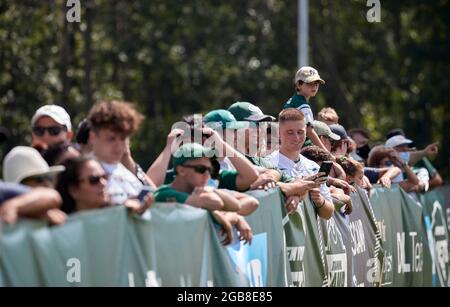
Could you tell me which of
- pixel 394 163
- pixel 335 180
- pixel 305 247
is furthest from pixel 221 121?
pixel 394 163

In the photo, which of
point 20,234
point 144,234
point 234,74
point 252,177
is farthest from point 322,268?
point 234,74

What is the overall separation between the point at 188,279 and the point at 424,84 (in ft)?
102

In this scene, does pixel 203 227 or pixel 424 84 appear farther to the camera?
pixel 424 84

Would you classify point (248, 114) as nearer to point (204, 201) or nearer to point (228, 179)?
point (228, 179)

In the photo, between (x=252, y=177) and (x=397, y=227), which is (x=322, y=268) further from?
(x=397, y=227)

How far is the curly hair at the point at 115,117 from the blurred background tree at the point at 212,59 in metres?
27.8

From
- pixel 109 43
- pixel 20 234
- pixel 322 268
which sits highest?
pixel 109 43

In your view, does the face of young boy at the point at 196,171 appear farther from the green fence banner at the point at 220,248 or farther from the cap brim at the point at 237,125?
the cap brim at the point at 237,125

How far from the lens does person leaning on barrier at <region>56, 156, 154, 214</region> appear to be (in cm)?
703

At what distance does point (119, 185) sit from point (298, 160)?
353 centimetres

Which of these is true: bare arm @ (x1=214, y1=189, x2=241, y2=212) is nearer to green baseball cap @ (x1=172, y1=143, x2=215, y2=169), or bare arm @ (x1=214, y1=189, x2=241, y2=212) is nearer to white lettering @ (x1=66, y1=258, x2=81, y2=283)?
green baseball cap @ (x1=172, y1=143, x2=215, y2=169)

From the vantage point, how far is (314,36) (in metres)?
39.4

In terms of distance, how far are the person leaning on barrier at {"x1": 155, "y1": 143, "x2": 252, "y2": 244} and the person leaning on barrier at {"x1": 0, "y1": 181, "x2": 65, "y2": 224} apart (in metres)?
1.87

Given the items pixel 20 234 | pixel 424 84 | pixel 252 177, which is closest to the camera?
pixel 20 234
